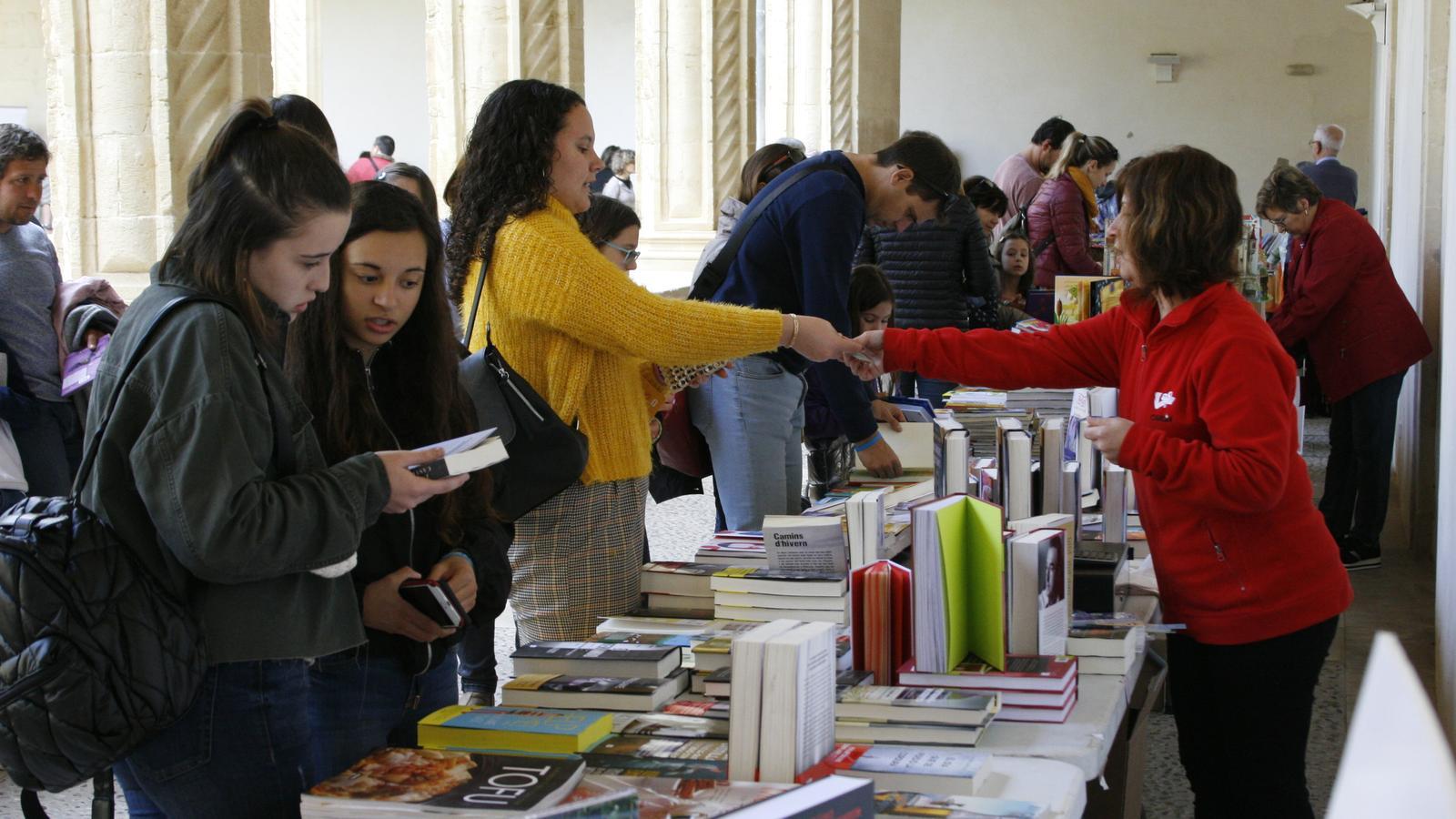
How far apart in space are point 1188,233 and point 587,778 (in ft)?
4.43

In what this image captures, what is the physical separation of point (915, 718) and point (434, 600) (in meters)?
0.66

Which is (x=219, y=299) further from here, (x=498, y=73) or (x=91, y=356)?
(x=498, y=73)

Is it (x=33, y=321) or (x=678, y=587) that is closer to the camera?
(x=678, y=587)

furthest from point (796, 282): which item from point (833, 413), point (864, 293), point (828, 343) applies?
point (864, 293)

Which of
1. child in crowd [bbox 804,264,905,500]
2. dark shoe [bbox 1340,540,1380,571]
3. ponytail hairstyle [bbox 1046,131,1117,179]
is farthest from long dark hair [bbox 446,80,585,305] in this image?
ponytail hairstyle [bbox 1046,131,1117,179]

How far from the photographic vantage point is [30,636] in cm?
148

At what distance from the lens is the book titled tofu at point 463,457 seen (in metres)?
1.75

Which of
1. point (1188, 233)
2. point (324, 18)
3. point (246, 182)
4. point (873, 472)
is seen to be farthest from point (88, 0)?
point (324, 18)

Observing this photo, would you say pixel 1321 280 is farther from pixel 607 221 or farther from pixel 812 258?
pixel 812 258

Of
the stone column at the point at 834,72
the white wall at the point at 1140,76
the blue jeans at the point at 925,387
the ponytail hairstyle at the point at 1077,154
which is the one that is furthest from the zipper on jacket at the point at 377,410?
the white wall at the point at 1140,76

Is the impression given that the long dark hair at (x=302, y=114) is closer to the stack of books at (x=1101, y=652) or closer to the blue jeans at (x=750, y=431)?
the blue jeans at (x=750, y=431)

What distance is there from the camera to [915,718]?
1.93 m

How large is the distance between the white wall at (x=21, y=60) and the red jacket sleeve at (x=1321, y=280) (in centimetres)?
1269

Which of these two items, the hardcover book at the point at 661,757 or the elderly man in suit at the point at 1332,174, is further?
the elderly man in suit at the point at 1332,174
